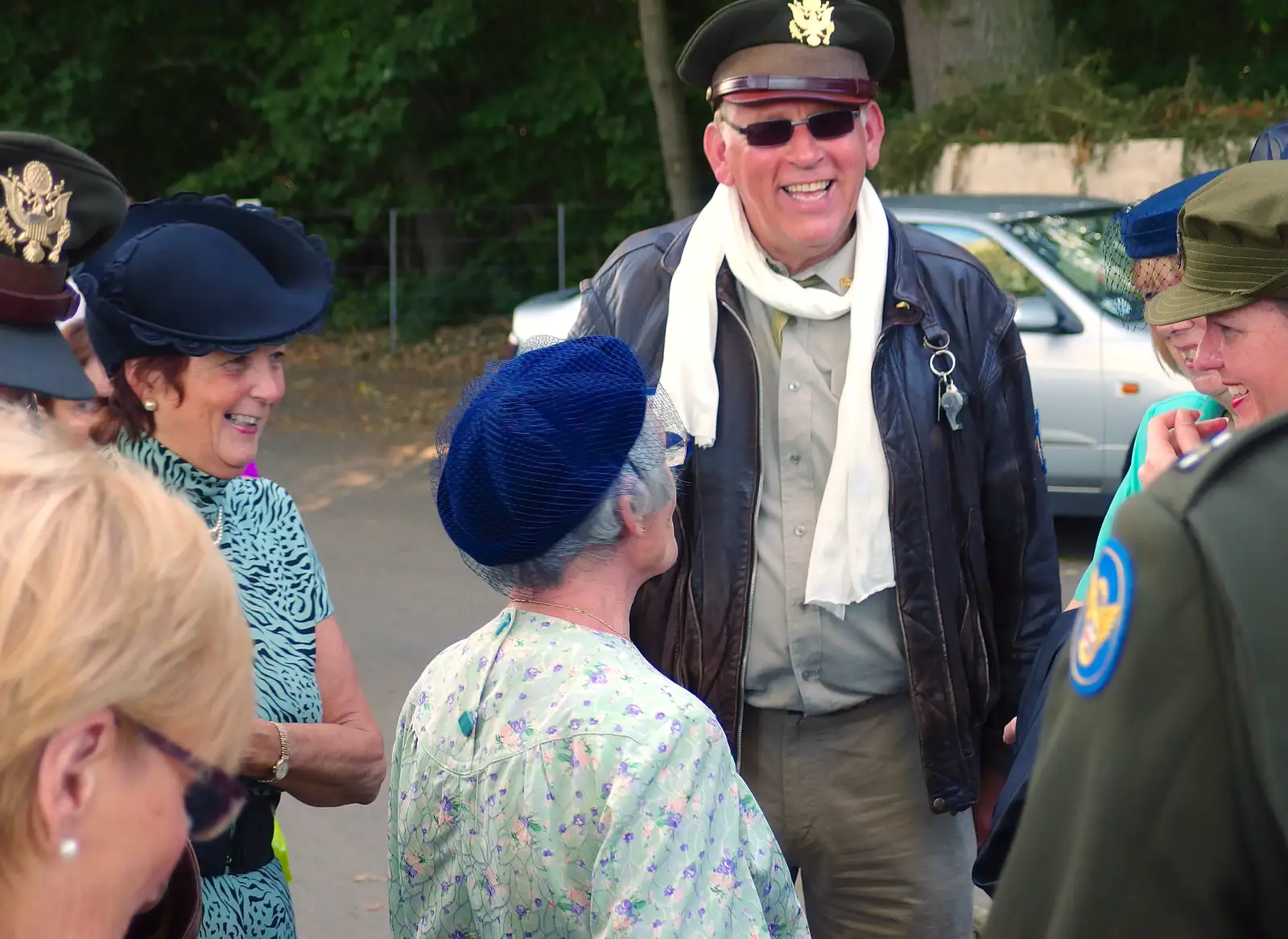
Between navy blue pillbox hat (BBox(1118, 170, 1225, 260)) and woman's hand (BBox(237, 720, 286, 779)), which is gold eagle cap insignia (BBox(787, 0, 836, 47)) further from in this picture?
woman's hand (BBox(237, 720, 286, 779))


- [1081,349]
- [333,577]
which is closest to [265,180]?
[333,577]

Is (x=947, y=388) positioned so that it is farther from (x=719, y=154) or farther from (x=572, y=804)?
(x=572, y=804)

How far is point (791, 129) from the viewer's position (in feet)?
9.41

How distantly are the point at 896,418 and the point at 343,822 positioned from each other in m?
3.03

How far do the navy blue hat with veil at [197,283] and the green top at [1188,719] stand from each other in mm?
1879

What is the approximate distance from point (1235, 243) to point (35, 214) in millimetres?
1839

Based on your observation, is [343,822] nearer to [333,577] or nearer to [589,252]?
[333,577]

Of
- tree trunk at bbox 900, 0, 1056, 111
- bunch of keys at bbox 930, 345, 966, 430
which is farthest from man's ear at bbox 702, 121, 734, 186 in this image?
tree trunk at bbox 900, 0, 1056, 111

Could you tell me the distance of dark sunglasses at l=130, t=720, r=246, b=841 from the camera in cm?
132

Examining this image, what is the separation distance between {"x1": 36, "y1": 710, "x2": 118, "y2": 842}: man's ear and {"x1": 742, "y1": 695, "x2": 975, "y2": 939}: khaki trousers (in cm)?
167

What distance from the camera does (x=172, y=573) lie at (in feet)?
4.28

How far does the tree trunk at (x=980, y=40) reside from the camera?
13.4m

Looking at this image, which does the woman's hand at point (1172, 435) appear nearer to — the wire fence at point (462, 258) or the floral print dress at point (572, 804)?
the floral print dress at point (572, 804)

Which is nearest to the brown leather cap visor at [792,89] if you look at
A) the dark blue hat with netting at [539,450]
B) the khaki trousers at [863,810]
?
the dark blue hat with netting at [539,450]
